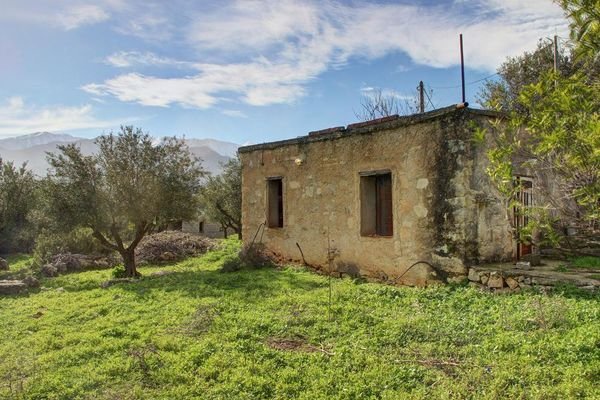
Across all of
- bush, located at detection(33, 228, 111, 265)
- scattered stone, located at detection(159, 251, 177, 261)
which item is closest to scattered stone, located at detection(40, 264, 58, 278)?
bush, located at detection(33, 228, 111, 265)

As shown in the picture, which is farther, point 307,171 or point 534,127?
point 307,171

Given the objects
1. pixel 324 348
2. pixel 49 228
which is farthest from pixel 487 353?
pixel 49 228

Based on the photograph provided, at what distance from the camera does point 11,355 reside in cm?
537

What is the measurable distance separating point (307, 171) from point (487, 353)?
6494 millimetres

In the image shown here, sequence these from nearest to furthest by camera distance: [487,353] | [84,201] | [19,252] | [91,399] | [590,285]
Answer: [91,399] → [487,353] → [590,285] → [84,201] → [19,252]

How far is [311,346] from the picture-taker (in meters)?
5.22

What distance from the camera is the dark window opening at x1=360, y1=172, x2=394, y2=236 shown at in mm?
9031

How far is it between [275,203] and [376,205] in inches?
135

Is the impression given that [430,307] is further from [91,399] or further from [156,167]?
[156,167]

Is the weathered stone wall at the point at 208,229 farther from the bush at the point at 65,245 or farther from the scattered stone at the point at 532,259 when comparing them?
the scattered stone at the point at 532,259

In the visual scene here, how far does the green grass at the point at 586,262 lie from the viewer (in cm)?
780

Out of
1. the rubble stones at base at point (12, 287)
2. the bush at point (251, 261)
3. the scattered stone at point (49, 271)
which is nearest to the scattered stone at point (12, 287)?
the rubble stones at base at point (12, 287)

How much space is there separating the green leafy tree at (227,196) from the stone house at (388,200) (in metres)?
10.1

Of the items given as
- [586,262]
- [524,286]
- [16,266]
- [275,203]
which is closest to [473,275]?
[524,286]
